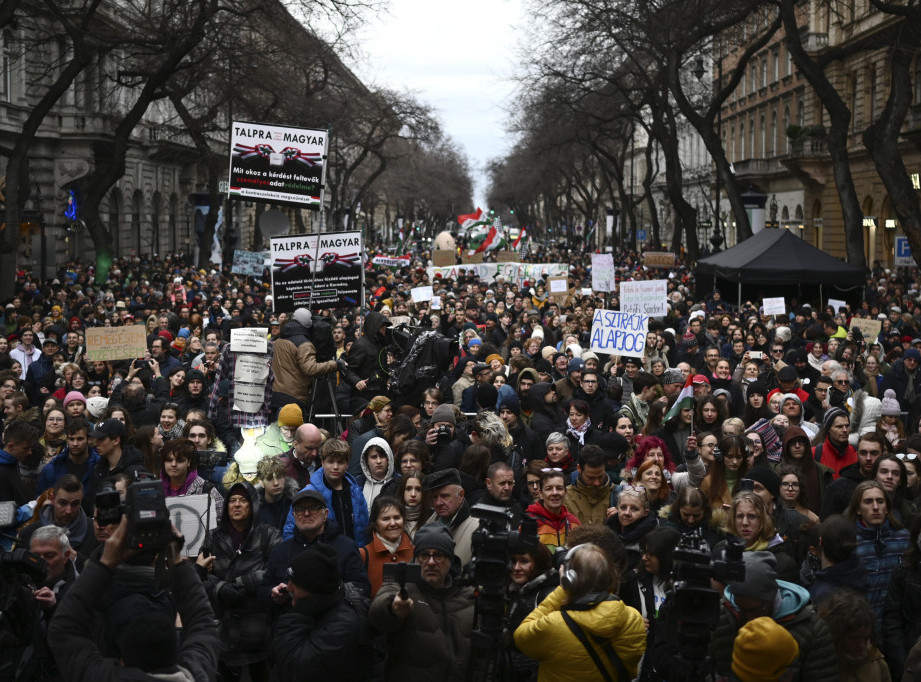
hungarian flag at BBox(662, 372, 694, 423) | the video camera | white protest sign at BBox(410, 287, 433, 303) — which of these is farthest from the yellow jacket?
white protest sign at BBox(410, 287, 433, 303)

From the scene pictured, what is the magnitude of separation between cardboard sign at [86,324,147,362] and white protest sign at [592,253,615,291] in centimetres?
1578

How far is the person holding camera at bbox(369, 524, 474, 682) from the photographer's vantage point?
16.9 ft

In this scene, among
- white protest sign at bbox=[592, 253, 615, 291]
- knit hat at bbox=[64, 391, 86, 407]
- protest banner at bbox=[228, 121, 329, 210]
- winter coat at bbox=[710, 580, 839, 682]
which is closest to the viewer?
winter coat at bbox=[710, 580, 839, 682]

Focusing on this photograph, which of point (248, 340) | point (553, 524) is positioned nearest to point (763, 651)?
point (553, 524)

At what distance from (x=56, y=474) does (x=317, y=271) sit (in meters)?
6.16

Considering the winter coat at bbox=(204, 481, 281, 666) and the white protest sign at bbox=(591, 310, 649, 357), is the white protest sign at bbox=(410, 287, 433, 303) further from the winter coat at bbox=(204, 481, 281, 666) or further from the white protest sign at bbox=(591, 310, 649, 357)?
the winter coat at bbox=(204, 481, 281, 666)

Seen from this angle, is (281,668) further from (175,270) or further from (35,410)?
(175,270)

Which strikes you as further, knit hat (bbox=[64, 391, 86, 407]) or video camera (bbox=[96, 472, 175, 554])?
knit hat (bbox=[64, 391, 86, 407])

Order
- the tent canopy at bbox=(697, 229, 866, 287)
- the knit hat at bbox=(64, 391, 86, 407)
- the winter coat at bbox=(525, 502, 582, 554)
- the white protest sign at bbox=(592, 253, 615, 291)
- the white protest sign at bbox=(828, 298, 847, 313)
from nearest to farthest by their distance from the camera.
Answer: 1. the winter coat at bbox=(525, 502, 582, 554)
2. the knit hat at bbox=(64, 391, 86, 407)
3. the white protest sign at bbox=(828, 298, 847, 313)
4. the tent canopy at bbox=(697, 229, 866, 287)
5. the white protest sign at bbox=(592, 253, 615, 291)

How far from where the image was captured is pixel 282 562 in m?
5.87

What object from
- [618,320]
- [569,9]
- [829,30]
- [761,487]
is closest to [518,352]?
[618,320]

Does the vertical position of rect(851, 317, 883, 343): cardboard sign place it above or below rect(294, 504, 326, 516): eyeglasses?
above

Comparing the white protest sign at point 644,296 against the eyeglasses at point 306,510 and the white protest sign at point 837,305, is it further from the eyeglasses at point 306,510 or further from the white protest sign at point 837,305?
the eyeglasses at point 306,510

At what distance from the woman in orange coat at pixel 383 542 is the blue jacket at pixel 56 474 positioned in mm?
2635
